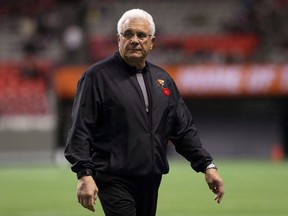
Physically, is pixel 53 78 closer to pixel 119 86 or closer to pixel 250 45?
pixel 250 45

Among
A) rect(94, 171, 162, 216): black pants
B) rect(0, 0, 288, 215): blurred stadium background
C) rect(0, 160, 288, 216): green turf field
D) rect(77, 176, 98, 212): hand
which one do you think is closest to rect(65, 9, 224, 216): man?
rect(94, 171, 162, 216): black pants

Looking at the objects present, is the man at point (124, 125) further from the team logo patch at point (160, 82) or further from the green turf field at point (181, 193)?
the green turf field at point (181, 193)

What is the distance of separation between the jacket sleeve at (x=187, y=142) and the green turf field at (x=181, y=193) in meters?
6.13

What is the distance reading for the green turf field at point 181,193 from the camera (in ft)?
43.5

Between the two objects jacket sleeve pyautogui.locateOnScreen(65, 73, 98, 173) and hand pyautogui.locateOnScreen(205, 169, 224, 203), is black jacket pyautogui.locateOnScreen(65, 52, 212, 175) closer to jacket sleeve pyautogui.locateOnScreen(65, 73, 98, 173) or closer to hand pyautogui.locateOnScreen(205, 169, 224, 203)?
jacket sleeve pyautogui.locateOnScreen(65, 73, 98, 173)

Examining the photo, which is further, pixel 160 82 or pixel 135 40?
pixel 160 82

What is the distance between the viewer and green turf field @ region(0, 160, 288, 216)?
13.2 meters

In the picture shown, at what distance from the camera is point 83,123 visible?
19.7 ft

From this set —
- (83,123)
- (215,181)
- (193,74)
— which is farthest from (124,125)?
(193,74)

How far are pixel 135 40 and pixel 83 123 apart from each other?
2.15 ft

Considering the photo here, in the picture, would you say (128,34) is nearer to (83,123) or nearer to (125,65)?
(125,65)

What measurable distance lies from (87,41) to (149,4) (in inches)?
152

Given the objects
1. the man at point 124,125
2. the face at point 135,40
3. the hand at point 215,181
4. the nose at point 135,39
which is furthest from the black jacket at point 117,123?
the hand at point 215,181

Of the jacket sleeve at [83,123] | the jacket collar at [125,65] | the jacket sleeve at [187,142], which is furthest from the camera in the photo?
the jacket sleeve at [187,142]
